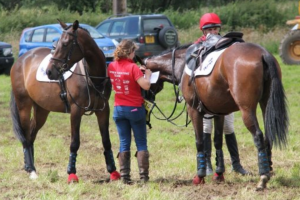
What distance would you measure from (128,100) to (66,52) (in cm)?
97

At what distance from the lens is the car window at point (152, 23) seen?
23.9m

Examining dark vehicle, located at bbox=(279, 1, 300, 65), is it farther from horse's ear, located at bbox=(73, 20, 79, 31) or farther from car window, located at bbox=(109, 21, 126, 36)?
horse's ear, located at bbox=(73, 20, 79, 31)

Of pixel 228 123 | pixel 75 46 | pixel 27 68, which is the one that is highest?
pixel 75 46

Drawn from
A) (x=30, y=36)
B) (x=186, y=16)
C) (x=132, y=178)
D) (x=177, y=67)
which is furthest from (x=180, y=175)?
(x=186, y=16)

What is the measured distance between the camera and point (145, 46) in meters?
23.3

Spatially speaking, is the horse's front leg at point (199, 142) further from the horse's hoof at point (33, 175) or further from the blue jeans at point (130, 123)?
the horse's hoof at point (33, 175)

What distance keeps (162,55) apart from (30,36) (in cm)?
1488

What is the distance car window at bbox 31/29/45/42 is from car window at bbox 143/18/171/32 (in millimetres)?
4211

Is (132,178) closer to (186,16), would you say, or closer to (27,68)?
(27,68)

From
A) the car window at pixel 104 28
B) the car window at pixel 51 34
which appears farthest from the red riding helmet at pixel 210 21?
the car window at pixel 104 28

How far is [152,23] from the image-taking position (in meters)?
24.2

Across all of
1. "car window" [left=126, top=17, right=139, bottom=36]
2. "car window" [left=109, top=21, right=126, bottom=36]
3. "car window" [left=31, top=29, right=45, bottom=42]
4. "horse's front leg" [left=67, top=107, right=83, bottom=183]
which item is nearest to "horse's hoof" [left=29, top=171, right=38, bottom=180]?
"horse's front leg" [left=67, top=107, right=83, bottom=183]

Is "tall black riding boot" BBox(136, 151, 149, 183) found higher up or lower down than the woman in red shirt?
lower down

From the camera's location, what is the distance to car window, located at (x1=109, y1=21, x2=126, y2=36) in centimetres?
2437
